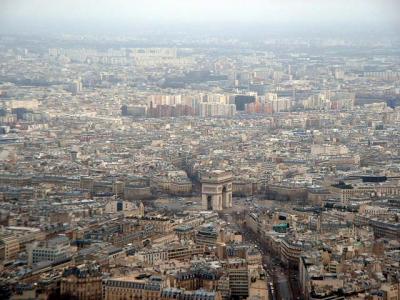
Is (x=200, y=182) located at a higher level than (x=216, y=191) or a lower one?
lower

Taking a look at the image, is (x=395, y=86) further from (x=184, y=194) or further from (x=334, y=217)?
(x=334, y=217)

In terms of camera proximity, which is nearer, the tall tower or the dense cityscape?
the dense cityscape

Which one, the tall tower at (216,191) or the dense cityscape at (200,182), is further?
the tall tower at (216,191)

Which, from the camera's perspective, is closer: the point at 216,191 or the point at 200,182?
the point at 216,191
